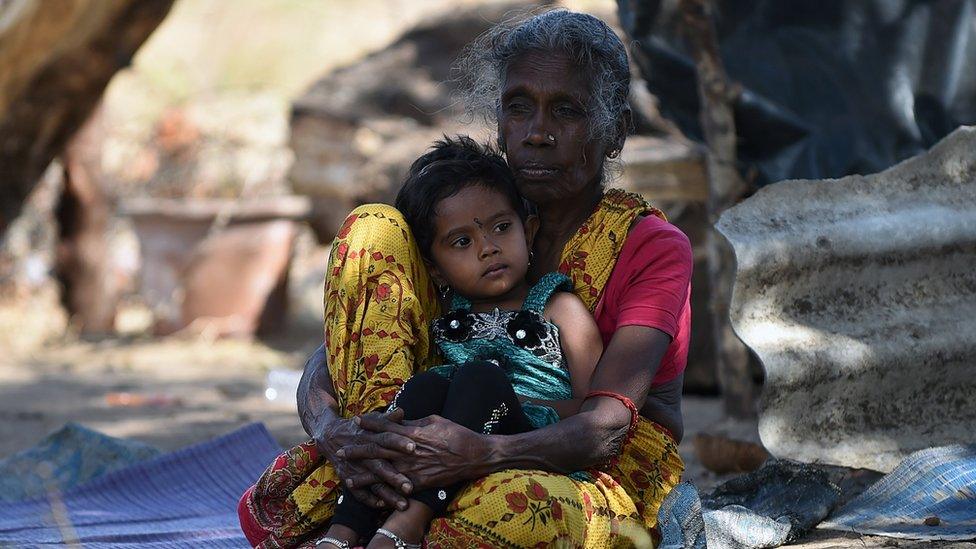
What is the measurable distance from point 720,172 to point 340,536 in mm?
2522

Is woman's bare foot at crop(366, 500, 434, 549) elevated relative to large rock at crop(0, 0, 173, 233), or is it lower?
elevated

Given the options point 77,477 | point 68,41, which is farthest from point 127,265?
point 77,477

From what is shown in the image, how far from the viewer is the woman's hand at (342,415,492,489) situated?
8.00 ft

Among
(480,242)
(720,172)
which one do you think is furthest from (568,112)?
(720,172)

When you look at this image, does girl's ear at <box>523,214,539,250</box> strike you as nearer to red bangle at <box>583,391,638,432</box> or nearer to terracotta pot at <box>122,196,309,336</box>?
red bangle at <box>583,391,638,432</box>

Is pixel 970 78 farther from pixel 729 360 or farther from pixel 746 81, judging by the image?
pixel 729 360

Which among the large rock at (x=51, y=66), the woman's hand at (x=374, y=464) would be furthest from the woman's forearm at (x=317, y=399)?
the large rock at (x=51, y=66)

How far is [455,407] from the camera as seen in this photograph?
2500mm

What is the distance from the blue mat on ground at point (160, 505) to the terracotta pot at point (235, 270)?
553cm

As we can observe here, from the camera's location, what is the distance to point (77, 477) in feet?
14.0

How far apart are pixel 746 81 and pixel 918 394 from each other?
5.16ft

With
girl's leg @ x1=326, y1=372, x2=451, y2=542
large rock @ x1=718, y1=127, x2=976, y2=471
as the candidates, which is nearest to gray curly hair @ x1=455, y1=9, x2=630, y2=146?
large rock @ x1=718, y1=127, x2=976, y2=471

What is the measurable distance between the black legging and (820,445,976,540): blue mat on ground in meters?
1.05

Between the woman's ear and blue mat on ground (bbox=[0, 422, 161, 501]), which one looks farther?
blue mat on ground (bbox=[0, 422, 161, 501])
